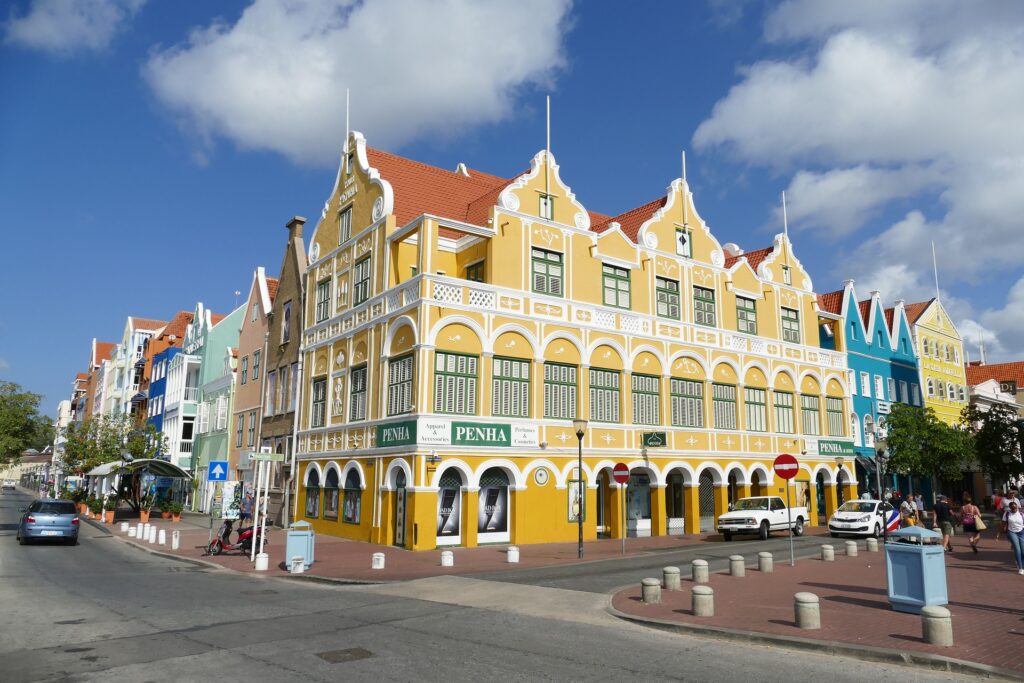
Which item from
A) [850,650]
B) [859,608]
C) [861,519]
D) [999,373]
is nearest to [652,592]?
[859,608]

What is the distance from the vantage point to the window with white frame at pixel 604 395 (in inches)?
1148

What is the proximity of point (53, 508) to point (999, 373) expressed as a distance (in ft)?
252

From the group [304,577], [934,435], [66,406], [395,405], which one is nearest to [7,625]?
[304,577]

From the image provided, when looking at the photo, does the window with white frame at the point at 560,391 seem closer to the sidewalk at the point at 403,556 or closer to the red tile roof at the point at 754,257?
the sidewalk at the point at 403,556

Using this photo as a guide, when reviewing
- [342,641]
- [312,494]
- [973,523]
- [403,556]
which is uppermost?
[312,494]

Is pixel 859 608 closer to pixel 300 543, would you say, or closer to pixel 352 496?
pixel 300 543

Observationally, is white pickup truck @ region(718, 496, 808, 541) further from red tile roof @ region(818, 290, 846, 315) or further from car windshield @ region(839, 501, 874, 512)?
red tile roof @ region(818, 290, 846, 315)

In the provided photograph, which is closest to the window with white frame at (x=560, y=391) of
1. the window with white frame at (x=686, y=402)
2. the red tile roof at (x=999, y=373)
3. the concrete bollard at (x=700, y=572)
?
the window with white frame at (x=686, y=402)

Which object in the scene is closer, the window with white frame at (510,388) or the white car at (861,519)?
the window with white frame at (510,388)

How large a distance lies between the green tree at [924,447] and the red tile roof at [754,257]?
1235cm

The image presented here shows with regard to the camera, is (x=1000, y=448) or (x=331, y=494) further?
(x=1000, y=448)

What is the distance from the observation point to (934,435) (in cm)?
4047

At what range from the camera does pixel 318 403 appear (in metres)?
33.0

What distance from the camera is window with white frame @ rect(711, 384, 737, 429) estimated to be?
33812mm
